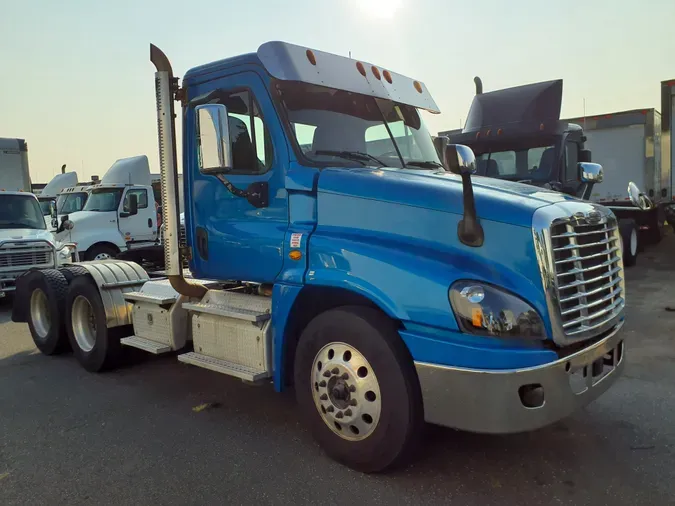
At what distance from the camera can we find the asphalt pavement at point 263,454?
131 inches

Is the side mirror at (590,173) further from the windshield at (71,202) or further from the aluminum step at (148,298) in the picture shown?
the windshield at (71,202)

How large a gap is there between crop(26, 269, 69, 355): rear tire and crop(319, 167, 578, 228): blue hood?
434cm

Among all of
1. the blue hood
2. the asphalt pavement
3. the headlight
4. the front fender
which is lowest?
the asphalt pavement

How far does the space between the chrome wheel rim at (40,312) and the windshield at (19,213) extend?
4627mm

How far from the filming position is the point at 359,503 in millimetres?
3217

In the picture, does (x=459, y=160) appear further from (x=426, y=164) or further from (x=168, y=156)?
(x=168, y=156)

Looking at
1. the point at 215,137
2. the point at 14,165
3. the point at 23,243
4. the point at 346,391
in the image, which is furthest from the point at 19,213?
the point at 346,391

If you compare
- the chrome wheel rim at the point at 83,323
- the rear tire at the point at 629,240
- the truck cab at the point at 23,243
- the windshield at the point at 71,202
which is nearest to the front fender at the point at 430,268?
the chrome wheel rim at the point at 83,323

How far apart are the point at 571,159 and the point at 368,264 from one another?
23.9 feet

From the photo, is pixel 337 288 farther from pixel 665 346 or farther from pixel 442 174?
pixel 665 346

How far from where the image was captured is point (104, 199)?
13.8 m

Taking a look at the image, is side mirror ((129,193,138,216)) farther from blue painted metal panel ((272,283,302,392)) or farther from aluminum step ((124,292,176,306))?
blue painted metal panel ((272,283,302,392))

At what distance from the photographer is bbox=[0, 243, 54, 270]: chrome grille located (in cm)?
1007

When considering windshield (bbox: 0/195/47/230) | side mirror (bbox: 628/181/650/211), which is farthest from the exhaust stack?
windshield (bbox: 0/195/47/230)
